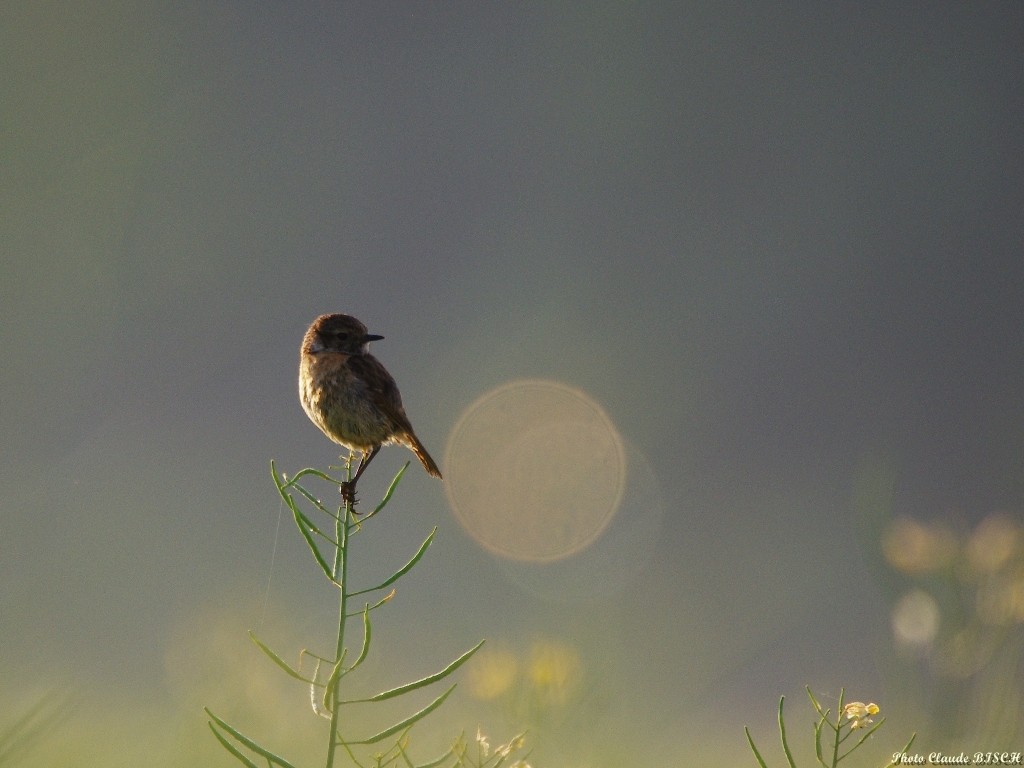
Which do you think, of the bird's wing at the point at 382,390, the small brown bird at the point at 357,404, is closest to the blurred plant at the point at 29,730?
the small brown bird at the point at 357,404

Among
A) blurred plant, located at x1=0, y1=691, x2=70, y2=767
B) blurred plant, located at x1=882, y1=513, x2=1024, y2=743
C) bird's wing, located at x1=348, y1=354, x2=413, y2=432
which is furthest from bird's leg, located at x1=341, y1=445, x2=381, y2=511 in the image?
blurred plant, located at x1=0, y1=691, x2=70, y2=767

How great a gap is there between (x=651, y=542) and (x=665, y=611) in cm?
14593

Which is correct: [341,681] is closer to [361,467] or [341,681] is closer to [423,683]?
[423,683]

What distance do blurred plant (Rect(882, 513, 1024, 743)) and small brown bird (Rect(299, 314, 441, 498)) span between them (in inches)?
123

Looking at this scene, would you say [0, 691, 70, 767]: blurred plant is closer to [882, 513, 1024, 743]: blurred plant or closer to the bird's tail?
[882, 513, 1024, 743]: blurred plant

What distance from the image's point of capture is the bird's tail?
6.25 m

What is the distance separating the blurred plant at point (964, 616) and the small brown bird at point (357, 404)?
123 inches

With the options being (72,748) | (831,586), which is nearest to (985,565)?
(72,748)

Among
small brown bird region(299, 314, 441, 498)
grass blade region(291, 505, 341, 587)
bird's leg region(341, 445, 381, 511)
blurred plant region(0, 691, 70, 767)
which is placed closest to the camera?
blurred plant region(0, 691, 70, 767)

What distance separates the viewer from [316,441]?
144 meters

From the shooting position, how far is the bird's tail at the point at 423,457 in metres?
6.25

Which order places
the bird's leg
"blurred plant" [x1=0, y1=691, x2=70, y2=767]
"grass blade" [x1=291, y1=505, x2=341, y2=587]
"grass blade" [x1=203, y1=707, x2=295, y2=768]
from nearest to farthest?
"blurred plant" [x1=0, y1=691, x2=70, y2=767] → "grass blade" [x1=203, y1=707, x2=295, y2=768] → "grass blade" [x1=291, y1=505, x2=341, y2=587] → the bird's leg

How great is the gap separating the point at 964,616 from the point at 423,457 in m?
3.61

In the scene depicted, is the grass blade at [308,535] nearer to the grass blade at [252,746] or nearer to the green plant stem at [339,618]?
the green plant stem at [339,618]
